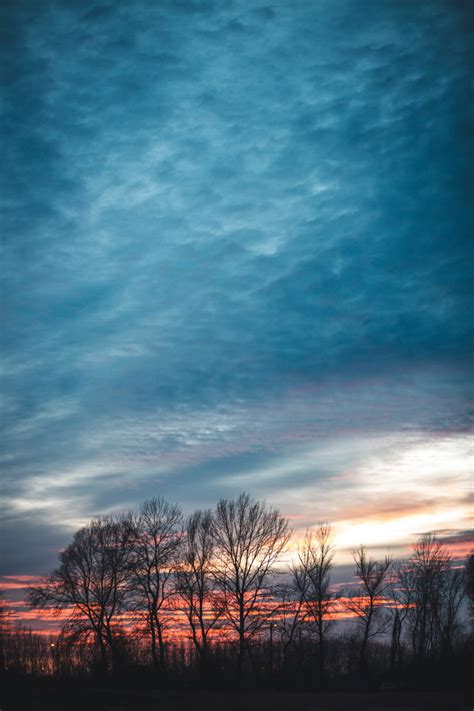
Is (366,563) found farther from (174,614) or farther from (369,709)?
(369,709)

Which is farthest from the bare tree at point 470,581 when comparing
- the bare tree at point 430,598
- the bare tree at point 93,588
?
the bare tree at point 93,588

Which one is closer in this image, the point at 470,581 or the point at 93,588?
the point at 93,588

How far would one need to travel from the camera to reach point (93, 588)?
59.1 m

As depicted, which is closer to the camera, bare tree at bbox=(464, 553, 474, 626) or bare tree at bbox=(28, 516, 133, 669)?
bare tree at bbox=(28, 516, 133, 669)

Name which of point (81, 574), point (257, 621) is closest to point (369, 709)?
point (257, 621)

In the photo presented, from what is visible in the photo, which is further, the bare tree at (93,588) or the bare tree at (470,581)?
the bare tree at (470,581)

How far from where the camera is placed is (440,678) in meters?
50.5

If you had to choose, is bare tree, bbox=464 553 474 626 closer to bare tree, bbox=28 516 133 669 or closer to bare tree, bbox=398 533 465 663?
bare tree, bbox=398 533 465 663

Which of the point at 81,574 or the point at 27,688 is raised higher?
the point at 81,574

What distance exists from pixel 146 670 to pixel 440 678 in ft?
80.8

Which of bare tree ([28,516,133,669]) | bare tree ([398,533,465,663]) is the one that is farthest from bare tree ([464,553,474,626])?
bare tree ([28,516,133,669])

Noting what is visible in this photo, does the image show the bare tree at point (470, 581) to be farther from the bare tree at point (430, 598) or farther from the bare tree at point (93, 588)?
the bare tree at point (93, 588)

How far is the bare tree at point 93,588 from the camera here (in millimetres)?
55969

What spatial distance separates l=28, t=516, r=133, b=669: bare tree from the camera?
184 feet
